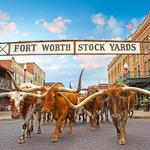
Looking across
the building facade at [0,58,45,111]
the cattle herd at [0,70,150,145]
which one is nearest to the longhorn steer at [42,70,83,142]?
the cattle herd at [0,70,150,145]

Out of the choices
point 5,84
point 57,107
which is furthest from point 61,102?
point 5,84

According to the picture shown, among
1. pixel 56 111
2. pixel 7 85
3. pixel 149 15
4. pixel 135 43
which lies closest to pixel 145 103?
pixel 149 15

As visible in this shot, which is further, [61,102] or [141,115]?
[141,115]

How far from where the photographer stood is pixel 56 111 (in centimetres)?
1047

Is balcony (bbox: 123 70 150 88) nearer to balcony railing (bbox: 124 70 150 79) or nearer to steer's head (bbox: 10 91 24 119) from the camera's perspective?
balcony railing (bbox: 124 70 150 79)

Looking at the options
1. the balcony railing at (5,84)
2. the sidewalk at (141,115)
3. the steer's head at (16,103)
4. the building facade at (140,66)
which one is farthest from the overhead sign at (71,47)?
the balcony railing at (5,84)

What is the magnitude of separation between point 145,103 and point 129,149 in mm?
28216

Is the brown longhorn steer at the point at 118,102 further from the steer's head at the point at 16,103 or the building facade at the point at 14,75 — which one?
the building facade at the point at 14,75

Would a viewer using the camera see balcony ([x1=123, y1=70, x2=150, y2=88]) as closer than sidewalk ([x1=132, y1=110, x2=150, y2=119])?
No

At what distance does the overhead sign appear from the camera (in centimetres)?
1431

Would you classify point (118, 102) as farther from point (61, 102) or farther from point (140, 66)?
point (140, 66)

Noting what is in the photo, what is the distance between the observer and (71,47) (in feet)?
46.9

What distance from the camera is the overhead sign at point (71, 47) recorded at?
1431 cm

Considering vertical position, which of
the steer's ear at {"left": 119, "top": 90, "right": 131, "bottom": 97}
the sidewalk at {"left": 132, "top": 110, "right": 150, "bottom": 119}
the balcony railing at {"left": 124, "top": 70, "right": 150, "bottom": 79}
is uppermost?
the balcony railing at {"left": 124, "top": 70, "right": 150, "bottom": 79}
